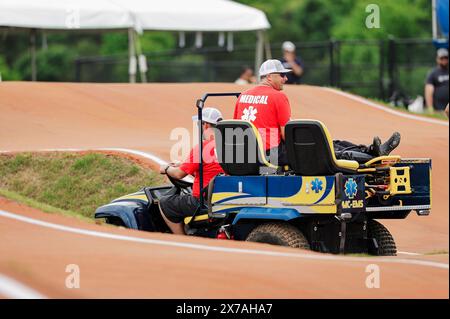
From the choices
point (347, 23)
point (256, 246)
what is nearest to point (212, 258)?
point (256, 246)

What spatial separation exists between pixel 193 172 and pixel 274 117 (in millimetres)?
1065

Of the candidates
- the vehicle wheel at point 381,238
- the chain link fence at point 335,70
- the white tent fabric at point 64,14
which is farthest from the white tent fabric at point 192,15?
the vehicle wheel at point 381,238

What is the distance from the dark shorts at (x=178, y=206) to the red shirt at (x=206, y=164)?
11 centimetres

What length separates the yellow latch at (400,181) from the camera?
12289 millimetres

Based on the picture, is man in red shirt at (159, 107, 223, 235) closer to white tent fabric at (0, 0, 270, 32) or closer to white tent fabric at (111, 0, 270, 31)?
white tent fabric at (0, 0, 270, 32)

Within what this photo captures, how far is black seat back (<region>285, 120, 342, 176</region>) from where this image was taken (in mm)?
11625

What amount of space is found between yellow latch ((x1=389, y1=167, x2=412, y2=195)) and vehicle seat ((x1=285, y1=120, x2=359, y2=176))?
2.14 ft

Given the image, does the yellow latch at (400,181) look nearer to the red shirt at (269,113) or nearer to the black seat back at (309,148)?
the black seat back at (309,148)

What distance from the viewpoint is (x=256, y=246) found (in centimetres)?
1128

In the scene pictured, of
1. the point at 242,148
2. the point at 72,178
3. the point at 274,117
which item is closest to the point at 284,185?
the point at 242,148

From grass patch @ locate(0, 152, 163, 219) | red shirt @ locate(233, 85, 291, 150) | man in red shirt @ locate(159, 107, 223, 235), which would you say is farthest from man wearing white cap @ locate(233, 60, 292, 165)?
grass patch @ locate(0, 152, 163, 219)

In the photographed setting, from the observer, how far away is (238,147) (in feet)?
39.5

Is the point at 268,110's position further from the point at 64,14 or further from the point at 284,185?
the point at 64,14
